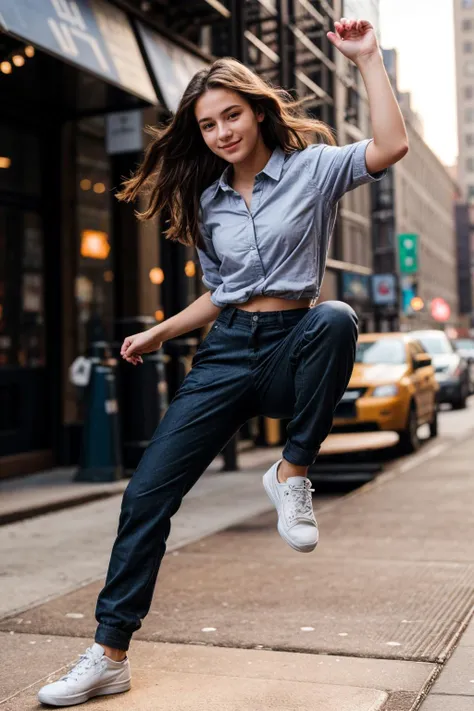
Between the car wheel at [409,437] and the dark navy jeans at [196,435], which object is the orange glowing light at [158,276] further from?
the dark navy jeans at [196,435]

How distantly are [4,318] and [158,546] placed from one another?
7.19 m

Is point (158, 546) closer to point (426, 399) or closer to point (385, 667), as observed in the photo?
point (385, 667)

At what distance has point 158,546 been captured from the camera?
3.46 meters

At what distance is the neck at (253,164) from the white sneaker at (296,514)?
1.06 m

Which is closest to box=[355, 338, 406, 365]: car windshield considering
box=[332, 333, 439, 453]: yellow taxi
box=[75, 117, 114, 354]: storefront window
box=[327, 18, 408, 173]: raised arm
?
box=[332, 333, 439, 453]: yellow taxi

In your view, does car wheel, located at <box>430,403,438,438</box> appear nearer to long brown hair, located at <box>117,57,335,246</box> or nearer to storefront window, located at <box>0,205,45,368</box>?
storefront window, located at <box>0,205,45,368</box>

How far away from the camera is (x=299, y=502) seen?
10.9 feet

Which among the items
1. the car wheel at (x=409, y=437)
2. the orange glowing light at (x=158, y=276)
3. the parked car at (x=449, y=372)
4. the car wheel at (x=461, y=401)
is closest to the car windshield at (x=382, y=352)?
the car wheel at (x=409, y=437)

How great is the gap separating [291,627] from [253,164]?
7.04 feet

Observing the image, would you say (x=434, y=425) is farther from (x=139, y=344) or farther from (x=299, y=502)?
(x=299, y=502)

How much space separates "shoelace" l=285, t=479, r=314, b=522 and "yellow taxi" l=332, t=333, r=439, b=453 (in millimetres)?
8628

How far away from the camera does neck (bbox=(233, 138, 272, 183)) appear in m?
3.48

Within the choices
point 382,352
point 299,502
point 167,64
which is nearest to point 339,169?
point 299,502

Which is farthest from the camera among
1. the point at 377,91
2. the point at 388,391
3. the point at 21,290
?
the point at 388,391
